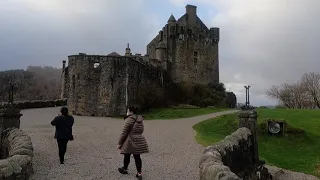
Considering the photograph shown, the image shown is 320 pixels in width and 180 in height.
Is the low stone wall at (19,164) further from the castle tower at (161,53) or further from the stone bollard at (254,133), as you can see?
the castle tower at (161,53)

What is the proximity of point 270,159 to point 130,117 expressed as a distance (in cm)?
1134

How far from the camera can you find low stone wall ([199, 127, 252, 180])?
7.06 meters

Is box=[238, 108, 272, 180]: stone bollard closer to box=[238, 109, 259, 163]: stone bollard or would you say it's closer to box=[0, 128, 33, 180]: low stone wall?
box=[238, 109, 259, 163]: stone bollard

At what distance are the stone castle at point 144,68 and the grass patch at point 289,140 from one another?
11881mm

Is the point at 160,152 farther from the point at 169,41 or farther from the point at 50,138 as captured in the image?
the point at 169,41

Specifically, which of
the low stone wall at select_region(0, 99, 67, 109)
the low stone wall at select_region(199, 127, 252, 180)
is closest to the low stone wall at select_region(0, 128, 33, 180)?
the low stone wall at select_region(199, 127, 252, 180)

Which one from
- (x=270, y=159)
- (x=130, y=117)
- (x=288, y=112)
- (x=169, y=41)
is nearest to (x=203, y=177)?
(x=130, y=117)

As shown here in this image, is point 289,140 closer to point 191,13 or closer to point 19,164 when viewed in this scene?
point 19,164

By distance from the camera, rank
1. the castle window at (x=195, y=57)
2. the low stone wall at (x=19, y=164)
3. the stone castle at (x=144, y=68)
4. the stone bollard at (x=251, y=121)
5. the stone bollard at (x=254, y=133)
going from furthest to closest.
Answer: the castle window at (x=195, y=57) → the stone castle at (x=144, y=68) → the stone bollard at (x=251, y=121) → the stone bollard at (x=254, y=133) → the low stone wall at (x=19, y=164)

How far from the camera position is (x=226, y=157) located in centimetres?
1036

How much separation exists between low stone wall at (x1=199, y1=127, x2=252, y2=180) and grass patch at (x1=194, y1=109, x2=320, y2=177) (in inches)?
219

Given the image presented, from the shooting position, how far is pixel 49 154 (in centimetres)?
1384

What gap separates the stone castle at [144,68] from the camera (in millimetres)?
37156

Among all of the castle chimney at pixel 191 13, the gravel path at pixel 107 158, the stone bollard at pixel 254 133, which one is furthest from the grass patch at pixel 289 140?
the castle chimney at pixel 191 13
